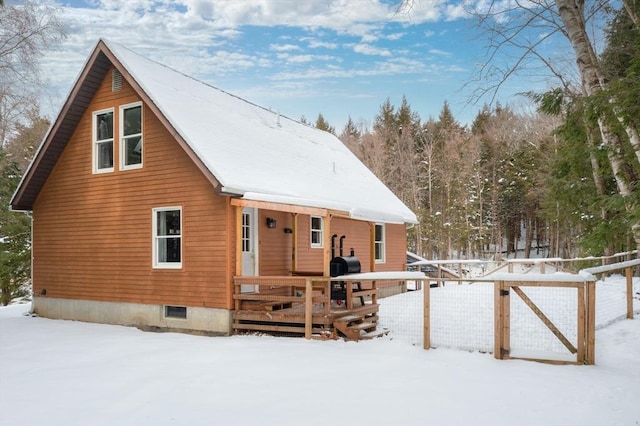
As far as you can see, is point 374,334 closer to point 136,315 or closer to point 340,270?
point 340,270

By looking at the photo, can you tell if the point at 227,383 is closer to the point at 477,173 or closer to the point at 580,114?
the point at 580,114

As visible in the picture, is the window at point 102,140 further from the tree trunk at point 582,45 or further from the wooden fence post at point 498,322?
the tree trunk at point 582,45

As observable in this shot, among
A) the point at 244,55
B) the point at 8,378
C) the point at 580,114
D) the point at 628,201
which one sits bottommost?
the point at 8,378

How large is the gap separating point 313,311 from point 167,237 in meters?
3.75

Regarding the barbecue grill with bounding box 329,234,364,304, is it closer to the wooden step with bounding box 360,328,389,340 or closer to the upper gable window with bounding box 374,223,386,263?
the wooden step with bounding box 360,328,389,340

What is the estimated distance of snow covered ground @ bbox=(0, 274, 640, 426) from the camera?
4.95m

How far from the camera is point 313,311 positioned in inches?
363

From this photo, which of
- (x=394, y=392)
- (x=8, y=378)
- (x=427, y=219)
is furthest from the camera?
(x=427, y=219)

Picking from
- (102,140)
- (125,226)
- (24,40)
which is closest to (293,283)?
(125,226)

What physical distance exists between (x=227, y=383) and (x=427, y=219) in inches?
1065

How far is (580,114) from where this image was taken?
750cm

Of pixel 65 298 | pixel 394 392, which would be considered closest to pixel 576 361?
pixel 394 392

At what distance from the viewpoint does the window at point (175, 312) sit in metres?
10.3

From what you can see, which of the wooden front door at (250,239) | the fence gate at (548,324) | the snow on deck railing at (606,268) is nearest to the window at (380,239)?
the wooden front door at (250,239)
